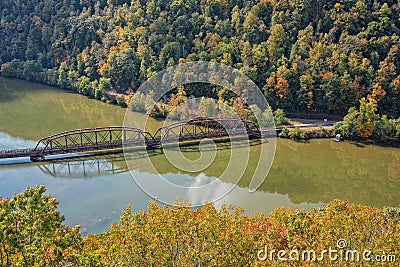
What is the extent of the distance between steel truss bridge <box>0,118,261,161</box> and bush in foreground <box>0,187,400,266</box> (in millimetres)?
18408

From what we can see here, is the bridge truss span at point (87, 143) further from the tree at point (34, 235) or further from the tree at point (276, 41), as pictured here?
the tree at point (34, 235)

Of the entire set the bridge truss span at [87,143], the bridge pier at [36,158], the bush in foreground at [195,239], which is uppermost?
the bridge truss span at [87,143]

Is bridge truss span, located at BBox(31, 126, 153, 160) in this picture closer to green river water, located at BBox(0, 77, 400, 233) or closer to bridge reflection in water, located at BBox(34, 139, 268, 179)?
bridge reflection in water, located at BBox(34, 139, 268, 179)

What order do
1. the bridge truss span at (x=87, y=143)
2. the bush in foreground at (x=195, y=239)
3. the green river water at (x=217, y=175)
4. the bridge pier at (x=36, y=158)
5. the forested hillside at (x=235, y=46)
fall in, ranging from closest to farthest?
the bush in foreground at (x=195, y=239) < the green river water at (x=217, y=175) < the bridge pier at (x=36, y=158) < the bridge truss span at (x=87, y=143) < the forested hillside at (x=235, y=46)

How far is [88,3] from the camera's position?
59.5 metres

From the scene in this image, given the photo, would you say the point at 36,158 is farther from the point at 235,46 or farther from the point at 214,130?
the point at 235,46

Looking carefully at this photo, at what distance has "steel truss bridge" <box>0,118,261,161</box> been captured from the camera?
103ft

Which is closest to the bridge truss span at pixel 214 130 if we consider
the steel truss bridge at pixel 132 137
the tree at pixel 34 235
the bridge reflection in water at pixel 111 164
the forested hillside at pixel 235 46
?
the steel truss bridge at pixel 132 137

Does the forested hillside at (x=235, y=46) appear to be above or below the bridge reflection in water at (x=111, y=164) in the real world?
above

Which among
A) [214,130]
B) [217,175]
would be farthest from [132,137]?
[217,175]

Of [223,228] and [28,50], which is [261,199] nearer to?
[223,228]

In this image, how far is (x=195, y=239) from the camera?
1256cm

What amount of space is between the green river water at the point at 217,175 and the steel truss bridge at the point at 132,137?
799 mm

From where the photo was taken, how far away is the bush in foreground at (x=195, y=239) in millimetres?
11625
